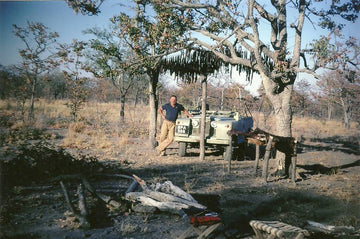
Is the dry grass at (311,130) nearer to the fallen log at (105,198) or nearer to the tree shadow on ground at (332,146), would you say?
the tree shadow on ground at (332,146)

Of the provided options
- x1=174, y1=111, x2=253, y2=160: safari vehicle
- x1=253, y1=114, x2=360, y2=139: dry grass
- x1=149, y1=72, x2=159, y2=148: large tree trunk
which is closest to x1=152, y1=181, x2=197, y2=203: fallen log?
x1=174, y1=111, x2=253, y2=160: safari vehicle

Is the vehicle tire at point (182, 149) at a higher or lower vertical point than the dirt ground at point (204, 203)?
higher

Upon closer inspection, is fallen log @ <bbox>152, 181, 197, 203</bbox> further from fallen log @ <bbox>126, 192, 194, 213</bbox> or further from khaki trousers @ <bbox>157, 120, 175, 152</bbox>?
khaki trousers @ <bbox>157, 120, 175, 152</bbox>

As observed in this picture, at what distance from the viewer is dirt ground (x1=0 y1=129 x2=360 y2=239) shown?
363 cm

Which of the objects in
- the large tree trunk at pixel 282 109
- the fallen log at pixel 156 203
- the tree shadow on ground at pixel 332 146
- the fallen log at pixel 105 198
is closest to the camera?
the fallen log at pixel 156 203

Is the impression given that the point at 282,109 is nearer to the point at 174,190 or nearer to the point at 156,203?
the point at 174,190

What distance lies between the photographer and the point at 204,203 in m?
4.79

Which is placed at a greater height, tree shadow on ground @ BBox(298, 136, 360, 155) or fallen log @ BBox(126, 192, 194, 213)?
tree shadow on ground @ BBox(298, 136, 360, 155)

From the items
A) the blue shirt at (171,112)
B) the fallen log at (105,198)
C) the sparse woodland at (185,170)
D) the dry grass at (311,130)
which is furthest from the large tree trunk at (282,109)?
the dry grass at (311,130)

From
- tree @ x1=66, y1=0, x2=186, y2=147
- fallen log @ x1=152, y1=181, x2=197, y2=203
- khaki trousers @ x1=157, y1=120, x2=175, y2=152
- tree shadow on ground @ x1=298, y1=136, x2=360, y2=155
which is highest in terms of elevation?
tree @ x1=66, y1=0, x2=186, y2=147

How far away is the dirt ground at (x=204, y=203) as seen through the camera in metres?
3.63

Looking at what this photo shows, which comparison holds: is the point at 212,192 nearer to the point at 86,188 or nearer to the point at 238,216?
the point at 238,216

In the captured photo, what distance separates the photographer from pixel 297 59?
7375mm

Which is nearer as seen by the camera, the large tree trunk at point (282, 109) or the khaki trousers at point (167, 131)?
the large tree trunk at point (282, 109)
